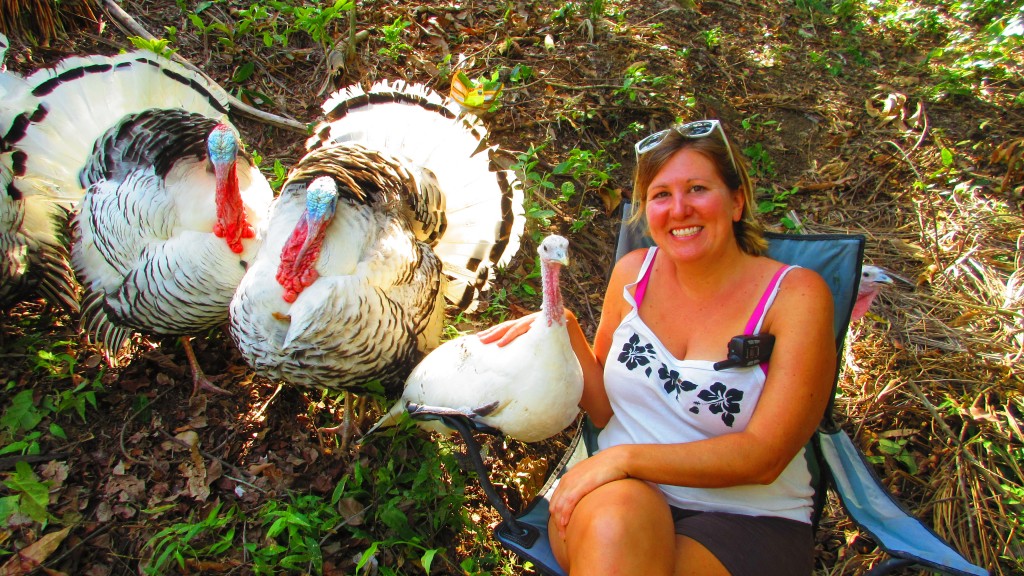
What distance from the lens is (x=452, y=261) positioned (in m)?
3.05

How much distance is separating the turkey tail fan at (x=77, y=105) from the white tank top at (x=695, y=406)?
9.18 ft

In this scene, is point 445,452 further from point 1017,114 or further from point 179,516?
point 1017,114

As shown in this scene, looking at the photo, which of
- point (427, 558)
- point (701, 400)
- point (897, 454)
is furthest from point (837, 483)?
point (427, 558)

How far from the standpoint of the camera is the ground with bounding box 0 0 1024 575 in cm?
235

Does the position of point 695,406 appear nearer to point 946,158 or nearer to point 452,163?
point 452,163

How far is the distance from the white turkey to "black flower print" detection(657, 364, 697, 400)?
1.14m

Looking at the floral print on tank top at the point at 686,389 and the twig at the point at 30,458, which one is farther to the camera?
the twig at the point at 30,458

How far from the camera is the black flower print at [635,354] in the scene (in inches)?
70.7

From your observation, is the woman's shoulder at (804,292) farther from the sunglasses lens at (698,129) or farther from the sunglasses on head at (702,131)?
the sunglasses lens at (698,129)

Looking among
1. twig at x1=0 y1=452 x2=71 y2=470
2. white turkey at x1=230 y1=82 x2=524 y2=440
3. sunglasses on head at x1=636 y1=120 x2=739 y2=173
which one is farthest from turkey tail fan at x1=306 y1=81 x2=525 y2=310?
twig at x1=0 y1=452 x2=71 y2=470

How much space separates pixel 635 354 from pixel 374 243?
1.23 metres

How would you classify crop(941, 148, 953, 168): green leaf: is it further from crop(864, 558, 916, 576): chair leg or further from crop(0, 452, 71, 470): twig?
crop(0, 452, 71, 470): twig

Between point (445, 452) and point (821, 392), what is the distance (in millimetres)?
1604

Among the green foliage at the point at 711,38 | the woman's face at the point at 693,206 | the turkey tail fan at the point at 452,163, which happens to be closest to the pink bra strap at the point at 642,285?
the woman's face at the point at 693,206
